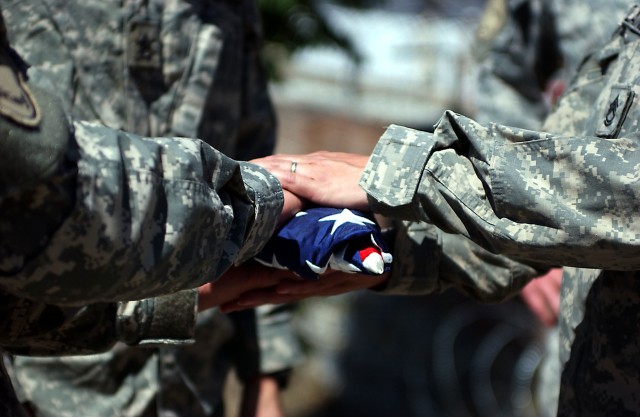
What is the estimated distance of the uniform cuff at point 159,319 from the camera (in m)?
1.89

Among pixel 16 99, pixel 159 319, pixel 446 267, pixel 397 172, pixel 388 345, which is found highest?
pixel 16 99

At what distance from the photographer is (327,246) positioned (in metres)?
1.70

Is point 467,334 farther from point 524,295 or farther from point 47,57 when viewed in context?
point 47,57

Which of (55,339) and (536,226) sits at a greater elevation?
(536,226)

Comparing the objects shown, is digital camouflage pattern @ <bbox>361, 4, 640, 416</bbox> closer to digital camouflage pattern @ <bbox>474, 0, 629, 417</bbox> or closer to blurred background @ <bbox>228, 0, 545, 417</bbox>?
digital camouflage pattern @ <bbox>474, 0, 629, 417</bbox>

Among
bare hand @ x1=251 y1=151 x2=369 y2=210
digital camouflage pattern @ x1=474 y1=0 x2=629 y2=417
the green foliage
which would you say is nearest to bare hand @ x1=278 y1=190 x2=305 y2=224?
bare hand @ x1=251 y1=151 x2=369 y2=210

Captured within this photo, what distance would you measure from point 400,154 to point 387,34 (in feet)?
19.0

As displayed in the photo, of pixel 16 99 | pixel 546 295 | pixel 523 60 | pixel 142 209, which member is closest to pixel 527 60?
pixel 523 60

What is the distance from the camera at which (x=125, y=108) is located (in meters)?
2.23

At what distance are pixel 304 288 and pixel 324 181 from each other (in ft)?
0.74

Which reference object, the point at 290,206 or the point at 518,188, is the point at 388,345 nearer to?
the point at 290,206

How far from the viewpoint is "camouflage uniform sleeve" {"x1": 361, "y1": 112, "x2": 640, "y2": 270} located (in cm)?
153

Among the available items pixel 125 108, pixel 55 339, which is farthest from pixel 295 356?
pixel 55 339

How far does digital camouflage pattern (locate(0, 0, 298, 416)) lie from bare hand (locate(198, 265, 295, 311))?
0.04 metres
